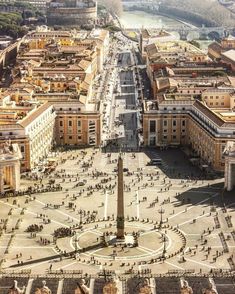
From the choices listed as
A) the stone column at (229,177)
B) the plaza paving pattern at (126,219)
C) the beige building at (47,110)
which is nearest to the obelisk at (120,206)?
the plaza paving pattern at (126,219)

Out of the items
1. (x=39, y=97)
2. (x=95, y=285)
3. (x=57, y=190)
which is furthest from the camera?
(x=39, y=97)

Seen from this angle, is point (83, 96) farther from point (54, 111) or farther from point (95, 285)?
point (95, 285)

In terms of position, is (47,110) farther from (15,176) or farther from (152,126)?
(15,176)

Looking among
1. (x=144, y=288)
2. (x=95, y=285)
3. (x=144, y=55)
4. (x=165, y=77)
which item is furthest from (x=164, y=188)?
(x=144, y=55)

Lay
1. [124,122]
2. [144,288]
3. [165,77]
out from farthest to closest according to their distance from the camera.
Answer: [165,77]
[124,122]
[144,288]

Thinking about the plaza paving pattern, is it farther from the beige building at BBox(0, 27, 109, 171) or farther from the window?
the window

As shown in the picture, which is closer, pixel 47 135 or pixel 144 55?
pixel 47 135

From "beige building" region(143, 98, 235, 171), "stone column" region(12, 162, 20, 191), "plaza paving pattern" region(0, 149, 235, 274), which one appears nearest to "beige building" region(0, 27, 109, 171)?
"plaza paving pattern" region(0, 149, 235, 274)

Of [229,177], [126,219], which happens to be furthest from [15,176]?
[229,177]

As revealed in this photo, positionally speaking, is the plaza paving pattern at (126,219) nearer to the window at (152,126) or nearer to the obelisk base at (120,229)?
the obelisk base at (120,229)
